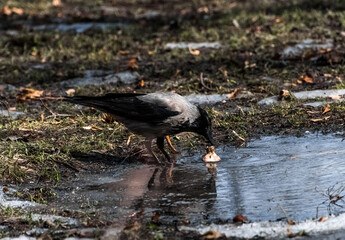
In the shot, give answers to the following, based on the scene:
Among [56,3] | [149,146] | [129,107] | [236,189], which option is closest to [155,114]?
[129,107]

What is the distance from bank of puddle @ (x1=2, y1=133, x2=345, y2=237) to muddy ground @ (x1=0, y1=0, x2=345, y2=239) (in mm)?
217

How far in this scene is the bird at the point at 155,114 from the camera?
232 inches

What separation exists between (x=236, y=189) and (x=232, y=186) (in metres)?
0.10

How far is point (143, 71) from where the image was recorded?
9.13 m

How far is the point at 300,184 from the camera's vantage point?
497 centimetres

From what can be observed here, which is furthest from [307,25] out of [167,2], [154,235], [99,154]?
→ [154,235]

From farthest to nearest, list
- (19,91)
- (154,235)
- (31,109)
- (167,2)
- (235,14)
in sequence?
(167,2) < (235,14) < (19,91) < (31,109) < (154,235)

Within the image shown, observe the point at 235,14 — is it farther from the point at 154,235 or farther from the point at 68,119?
the point at 154,235

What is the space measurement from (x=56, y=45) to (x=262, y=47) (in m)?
3.57

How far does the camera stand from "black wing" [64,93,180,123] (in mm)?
5887

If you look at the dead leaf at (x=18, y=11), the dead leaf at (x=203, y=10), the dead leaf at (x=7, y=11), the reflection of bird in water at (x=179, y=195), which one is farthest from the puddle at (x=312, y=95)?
the dead leaf at (x=7, y=11)

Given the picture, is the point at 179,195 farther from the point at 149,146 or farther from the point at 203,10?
the point at 203,10

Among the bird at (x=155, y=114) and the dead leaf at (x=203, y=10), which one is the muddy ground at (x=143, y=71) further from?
the bird at (x=155, y=114)

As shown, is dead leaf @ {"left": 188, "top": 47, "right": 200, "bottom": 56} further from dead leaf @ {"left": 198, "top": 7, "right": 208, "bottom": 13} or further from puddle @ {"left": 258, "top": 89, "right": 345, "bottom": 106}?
dead leaf @ {"left": 198, "top": 7, "right": 208, "bottom": 13}
